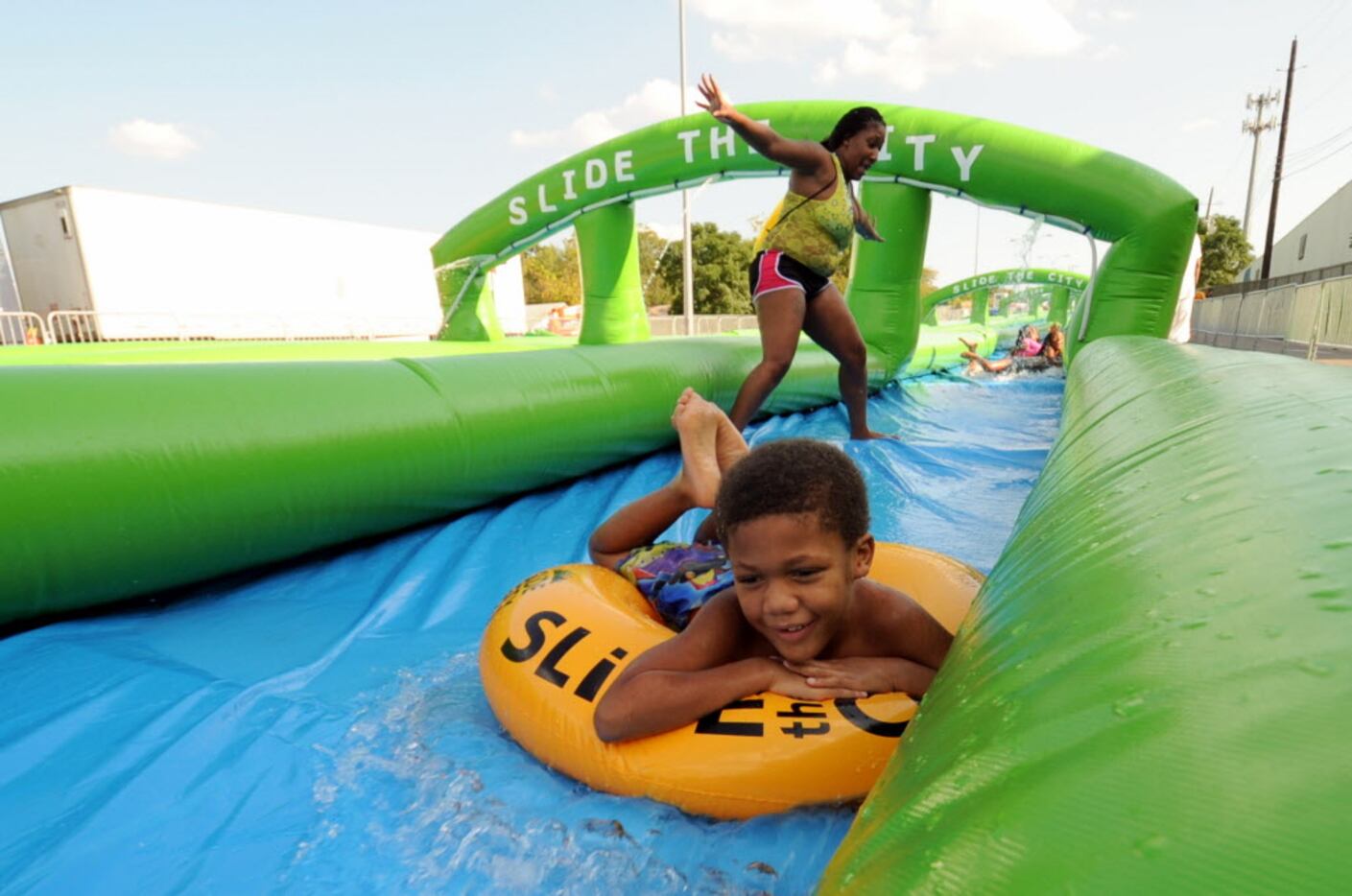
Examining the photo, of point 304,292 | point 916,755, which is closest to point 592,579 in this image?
point 916,755

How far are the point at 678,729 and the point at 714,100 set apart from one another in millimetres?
2249

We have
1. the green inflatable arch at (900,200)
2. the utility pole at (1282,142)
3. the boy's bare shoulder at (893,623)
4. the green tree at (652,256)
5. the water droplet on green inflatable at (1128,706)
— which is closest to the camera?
the water droplet on green inflatable at (1128,706)

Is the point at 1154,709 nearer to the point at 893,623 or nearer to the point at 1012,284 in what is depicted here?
the point at 893,623

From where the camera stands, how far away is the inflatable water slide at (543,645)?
0.47 m

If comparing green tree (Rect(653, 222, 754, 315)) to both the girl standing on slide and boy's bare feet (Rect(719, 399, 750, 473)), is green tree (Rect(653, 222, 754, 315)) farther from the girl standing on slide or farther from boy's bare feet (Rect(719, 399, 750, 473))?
boy's bare feet (Rect(719, 399, 750, 473))

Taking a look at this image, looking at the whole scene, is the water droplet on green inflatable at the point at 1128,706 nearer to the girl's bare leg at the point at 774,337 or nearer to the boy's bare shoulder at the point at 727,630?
the boy's bare shoulder at the point at 727,630

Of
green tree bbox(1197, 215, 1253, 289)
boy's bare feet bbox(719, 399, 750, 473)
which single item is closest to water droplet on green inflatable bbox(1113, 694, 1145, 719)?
boy's bare feet bbox(719, 399, 750, 473)

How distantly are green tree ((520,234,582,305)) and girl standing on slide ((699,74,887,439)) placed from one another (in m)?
31.0

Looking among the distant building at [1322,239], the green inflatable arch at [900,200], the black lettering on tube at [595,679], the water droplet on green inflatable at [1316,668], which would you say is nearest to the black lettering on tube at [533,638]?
the black lettering on tube at [595,679]

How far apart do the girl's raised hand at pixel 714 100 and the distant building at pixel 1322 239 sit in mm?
22359

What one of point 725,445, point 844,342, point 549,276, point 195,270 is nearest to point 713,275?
point 549,276

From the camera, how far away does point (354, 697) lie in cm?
158

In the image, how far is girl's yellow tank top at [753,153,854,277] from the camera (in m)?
3.24

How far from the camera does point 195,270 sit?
1286cm
